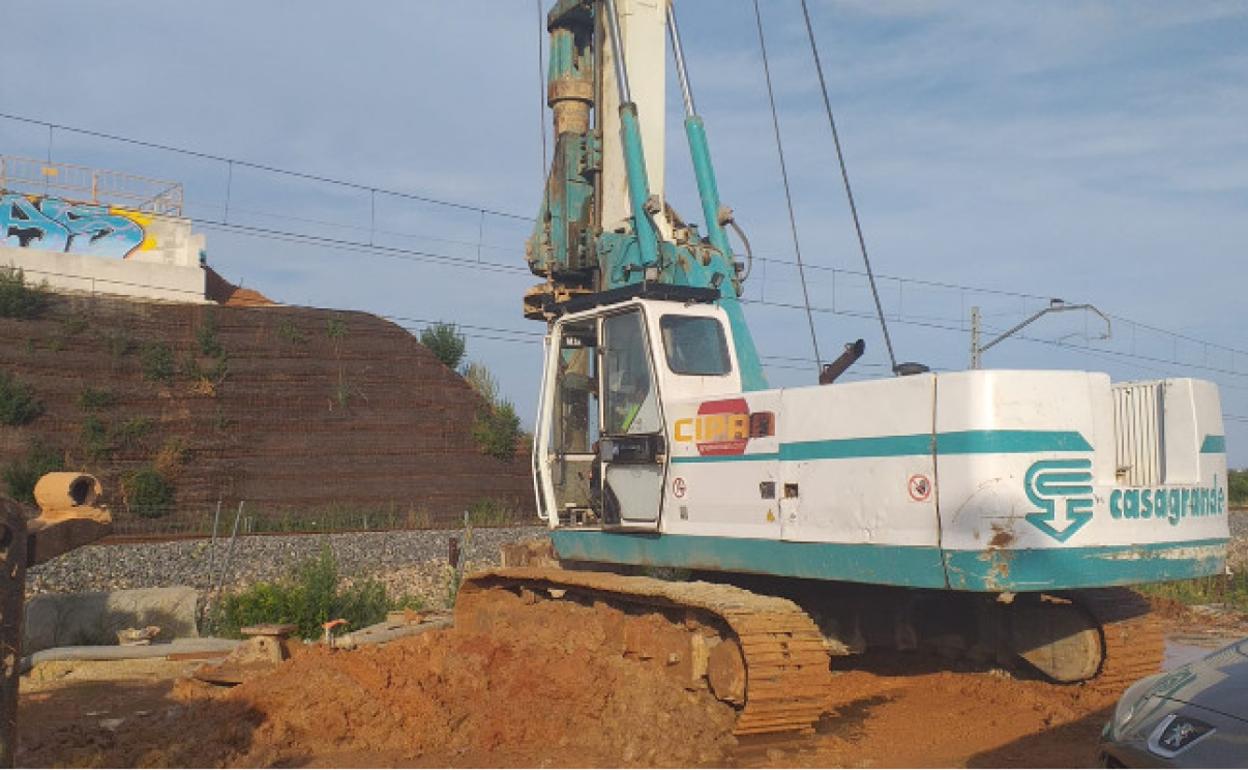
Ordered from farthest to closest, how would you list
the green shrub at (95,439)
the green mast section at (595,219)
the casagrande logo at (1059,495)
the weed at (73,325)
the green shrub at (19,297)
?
the weed at (73,325) → the green shrub at (19,297) → the green shrub at (95,439) → the green mast section at (595,219) → the casagrande logo at (1059,495)

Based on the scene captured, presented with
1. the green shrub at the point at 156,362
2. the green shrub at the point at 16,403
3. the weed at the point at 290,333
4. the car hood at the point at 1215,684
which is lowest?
the car hood at the point at 1215,684

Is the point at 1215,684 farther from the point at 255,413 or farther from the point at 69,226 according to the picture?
the point at 69,226

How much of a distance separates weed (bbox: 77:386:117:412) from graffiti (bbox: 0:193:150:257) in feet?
25.9

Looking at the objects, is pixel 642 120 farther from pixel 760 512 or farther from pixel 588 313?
pixel 760 512

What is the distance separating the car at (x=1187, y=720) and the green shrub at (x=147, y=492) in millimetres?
25242

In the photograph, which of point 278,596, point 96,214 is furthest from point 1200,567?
point 96,214

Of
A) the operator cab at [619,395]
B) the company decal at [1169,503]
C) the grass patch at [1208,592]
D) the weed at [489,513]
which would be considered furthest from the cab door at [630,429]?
the weed at [489,513]

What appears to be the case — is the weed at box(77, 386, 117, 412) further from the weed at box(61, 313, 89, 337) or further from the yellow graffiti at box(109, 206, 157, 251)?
the yellow graffiti at box(109, 206, 157, 251)

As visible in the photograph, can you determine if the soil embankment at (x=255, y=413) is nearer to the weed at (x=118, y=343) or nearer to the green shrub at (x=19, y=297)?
the weed at (x=118, y=343)

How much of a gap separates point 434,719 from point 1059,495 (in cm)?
376

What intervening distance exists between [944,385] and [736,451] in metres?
1.76

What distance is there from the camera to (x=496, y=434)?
113 ft

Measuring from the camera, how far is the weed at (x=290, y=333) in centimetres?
3472

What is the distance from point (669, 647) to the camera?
7.50 m
